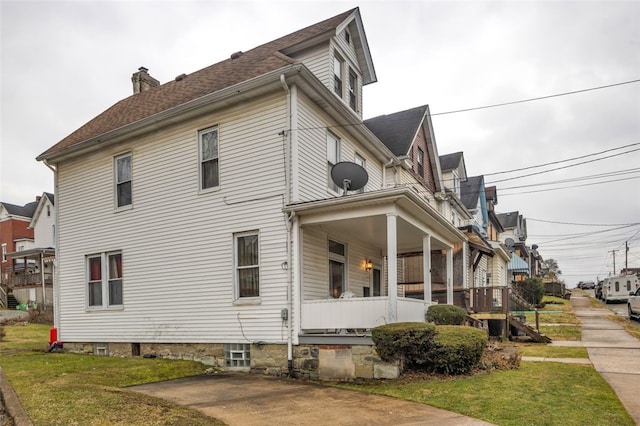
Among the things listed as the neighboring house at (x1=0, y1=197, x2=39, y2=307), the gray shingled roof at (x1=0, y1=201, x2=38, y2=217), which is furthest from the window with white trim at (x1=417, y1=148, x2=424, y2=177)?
the gray shingled roof at (x1=0, y1=201, x2=38, y2=217)

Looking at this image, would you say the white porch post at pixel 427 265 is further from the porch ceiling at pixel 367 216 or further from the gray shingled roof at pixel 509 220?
the gray shingled roof at pixel 509 220

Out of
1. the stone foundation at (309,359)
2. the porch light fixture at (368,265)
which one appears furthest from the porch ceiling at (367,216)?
the stone foundation at (309,359)

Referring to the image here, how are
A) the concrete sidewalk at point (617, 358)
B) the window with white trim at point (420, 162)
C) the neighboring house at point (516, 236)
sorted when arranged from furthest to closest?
the neighboring house at point (516, 236), the window with white trim at point (420, 162), the concrete sidewalk at point (617, 358)

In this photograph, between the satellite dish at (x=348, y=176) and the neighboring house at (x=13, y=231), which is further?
the neighboring house at (x=13, y=231)

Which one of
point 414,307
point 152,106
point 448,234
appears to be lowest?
point 414,307

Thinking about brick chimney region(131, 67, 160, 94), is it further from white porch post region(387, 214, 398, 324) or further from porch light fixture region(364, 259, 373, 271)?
white porch post region(387, 214, 398, 324)

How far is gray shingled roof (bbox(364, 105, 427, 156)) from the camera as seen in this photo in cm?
1836

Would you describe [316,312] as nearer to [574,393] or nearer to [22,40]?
[574,393]

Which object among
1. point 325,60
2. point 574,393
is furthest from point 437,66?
point 574,393

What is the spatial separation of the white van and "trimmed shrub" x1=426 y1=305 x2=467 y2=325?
34.2 meters

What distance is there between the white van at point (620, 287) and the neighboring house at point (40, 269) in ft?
143

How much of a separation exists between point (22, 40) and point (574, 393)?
47.7 ft

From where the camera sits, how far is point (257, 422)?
237 inches

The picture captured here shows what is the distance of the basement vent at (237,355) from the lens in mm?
10648
